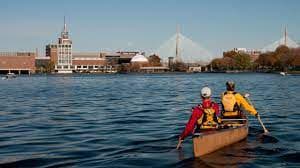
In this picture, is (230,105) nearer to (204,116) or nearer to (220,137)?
(220,137)

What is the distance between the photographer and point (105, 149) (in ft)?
64.3

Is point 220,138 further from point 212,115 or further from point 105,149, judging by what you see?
point 105,149

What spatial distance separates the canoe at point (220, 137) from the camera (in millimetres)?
16688

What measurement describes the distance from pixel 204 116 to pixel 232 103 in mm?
3036

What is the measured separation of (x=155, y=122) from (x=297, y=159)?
515 inches

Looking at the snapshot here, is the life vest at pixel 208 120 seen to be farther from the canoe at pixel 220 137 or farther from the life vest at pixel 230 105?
the life vest at pixel 230 105

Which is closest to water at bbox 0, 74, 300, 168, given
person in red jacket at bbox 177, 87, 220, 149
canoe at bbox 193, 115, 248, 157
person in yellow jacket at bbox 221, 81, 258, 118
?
canoe at bbox 193, 115, 248, 157

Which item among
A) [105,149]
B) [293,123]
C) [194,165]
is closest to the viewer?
[194,165]

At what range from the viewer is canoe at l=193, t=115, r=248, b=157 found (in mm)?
16688

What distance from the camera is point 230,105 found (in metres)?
20.3

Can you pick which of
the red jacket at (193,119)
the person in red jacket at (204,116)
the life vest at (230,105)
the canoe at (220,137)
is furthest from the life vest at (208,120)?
the life vest at (230,105)

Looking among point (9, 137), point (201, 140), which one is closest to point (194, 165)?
point (201, 140)

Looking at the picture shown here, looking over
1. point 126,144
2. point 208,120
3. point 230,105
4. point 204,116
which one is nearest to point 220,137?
point 208,120

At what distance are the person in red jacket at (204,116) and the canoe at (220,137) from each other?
336 mm
